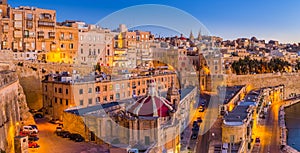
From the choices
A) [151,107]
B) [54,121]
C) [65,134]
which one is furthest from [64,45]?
[151,107]

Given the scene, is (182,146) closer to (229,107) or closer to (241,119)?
(241,119)

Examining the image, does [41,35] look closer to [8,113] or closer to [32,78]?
[32,78]

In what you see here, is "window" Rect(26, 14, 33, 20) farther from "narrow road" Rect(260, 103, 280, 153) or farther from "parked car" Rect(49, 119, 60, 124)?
"narrow road" Rect(260, 103, 280, 153)

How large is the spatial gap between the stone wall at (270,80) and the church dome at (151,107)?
25463mm

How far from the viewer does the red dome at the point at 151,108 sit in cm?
1323

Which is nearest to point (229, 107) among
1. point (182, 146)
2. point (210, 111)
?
point (210, 111)

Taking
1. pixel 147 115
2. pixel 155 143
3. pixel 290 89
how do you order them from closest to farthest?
pixel 155 143
pixel 147 115
pixel 290 89

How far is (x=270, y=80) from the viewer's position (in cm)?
4234

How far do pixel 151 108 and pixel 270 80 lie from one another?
32.6 meters

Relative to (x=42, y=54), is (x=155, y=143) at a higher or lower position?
lower

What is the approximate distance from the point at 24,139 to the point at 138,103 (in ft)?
15.0

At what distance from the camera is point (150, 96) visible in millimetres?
14102

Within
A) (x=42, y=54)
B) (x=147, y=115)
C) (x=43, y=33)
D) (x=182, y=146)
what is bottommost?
(x=182, y=146)

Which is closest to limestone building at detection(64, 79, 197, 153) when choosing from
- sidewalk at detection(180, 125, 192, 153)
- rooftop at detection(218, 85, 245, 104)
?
sidewalk at detection(180, 125, 192, 153)
